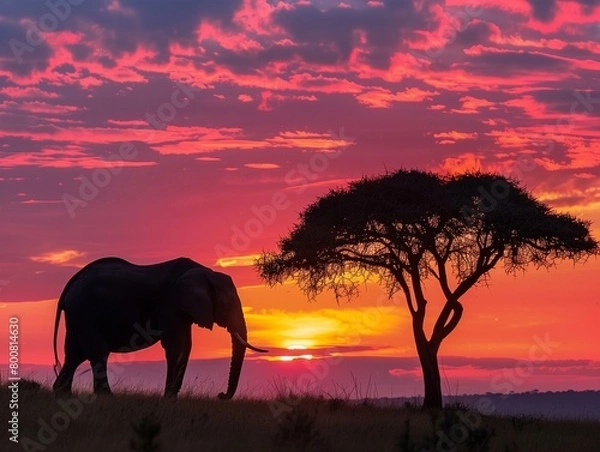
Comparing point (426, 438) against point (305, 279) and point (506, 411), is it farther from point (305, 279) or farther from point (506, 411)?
point (305, 279)

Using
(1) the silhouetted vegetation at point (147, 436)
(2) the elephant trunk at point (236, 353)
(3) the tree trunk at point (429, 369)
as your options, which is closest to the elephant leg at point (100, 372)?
(2) the elephant trunk at point (236, 353)

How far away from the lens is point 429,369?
36812 mm

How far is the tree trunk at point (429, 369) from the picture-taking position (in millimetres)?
36688

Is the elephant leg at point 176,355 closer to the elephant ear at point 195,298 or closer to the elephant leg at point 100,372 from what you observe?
the elephant ear at point 195,298

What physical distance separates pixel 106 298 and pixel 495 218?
1388 cm

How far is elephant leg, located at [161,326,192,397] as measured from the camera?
90.9 feet

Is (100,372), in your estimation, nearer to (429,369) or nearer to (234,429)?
(234,429)

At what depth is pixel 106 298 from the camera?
29156 millimetres

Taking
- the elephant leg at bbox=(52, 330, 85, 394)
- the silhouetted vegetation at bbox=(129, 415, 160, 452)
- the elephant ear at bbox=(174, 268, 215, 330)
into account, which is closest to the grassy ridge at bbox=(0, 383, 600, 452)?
the silhouetted vegetation at bbox=(129, 415, 160, 452)

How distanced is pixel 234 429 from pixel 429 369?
1645 cm

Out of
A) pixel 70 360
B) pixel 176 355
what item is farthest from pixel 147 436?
pixel 70 360

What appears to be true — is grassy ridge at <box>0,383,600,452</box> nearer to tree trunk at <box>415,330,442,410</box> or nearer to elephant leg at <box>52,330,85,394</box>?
elephant leg at <box>52,330,85,394</box>

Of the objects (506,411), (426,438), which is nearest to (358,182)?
(506,411)

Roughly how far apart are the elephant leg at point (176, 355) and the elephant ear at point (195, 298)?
0.58 meters
